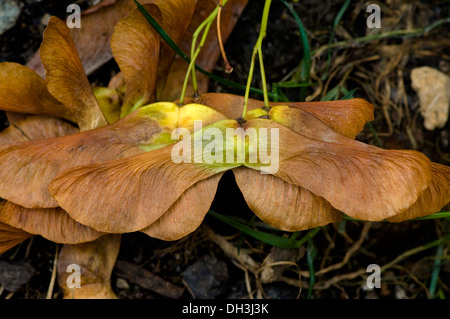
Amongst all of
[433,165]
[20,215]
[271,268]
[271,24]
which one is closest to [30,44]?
[20,215]

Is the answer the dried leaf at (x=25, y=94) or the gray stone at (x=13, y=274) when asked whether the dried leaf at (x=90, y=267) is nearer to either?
the gray stone at (x=13, y=274)

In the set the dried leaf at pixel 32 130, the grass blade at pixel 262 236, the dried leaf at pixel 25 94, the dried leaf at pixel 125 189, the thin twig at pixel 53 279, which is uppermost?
the dried leaf at pixel 25 94

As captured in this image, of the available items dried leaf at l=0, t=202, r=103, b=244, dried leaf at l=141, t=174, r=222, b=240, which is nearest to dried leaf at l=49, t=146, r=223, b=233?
dried leaf at l=141, t=174, r=222, b=240

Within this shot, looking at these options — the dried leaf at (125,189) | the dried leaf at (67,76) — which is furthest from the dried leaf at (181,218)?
the dried leaf at (67,76)

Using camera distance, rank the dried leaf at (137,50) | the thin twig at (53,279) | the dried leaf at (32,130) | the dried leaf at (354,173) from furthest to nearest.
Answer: the thin twig at (53,279)
the dried leaf at (32,130)
the dried leaf at (137,50)
the dried leaf at (354,173)

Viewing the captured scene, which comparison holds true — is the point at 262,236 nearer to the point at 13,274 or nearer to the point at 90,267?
the point at 90,267

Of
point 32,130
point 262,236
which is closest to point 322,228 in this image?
point 262,236

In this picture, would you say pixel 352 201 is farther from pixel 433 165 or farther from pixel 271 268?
pixel 271 268

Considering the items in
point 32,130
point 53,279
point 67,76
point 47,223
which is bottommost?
point 53,279
